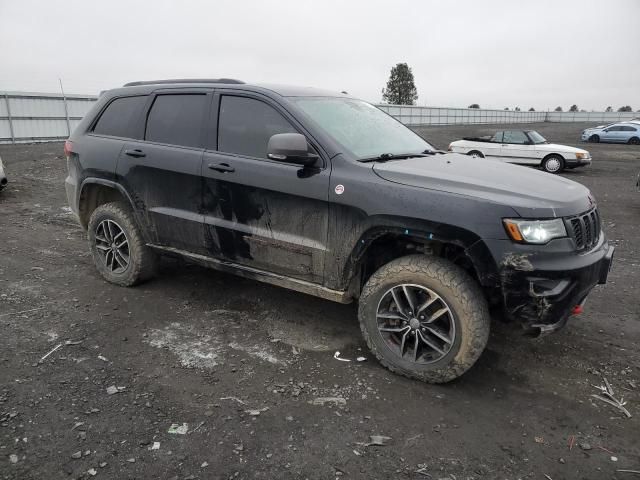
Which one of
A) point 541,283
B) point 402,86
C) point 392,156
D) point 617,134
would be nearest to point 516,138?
point 392,156

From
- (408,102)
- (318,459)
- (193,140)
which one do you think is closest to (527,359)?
(318,459)

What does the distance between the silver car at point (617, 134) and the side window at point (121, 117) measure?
3111 centimetres

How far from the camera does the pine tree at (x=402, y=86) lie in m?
62.3

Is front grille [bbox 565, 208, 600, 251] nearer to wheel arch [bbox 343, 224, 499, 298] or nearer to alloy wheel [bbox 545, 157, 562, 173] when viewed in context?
wheel arch [bbox 343, 224, 499, 298]

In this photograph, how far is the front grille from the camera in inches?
117

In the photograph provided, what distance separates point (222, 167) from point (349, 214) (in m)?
1.18

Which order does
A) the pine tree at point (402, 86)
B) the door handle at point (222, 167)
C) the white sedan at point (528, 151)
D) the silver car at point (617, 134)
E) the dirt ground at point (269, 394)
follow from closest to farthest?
the dirt ground at point (269, 394)
the door handle at point (222, 167)
the white sedan at point (528, 151)
the silver car at point (617, 134)
the pine tree at point (402, 86)

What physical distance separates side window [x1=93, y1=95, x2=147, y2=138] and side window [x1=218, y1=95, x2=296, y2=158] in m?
1.08

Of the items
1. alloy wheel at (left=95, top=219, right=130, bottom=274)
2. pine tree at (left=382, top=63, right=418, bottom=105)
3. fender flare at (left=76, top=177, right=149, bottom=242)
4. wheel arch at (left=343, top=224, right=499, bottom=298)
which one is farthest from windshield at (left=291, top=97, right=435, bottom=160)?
pine tree at (left=382, top=63, right=418, bottom=105)

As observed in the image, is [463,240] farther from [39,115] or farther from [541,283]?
[39,115]

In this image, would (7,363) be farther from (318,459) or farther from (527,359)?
(527,359)

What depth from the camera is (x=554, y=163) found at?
49.6 ft

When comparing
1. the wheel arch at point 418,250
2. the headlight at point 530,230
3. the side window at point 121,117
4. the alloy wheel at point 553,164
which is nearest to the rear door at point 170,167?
the side window at point 121,117

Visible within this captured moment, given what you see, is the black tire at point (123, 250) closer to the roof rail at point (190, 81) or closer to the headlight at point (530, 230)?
the roof rail at point (190, 81)
